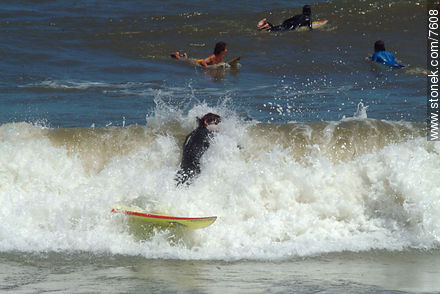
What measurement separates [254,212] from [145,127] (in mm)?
2286

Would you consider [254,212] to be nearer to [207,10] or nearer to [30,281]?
[30,281]

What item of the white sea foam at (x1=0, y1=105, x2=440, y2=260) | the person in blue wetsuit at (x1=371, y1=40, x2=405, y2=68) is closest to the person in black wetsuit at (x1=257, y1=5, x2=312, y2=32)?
the person in blue wetsuit at (x1=371, y1=40, x2=405, y2=68)

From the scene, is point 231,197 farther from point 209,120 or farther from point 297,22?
point 297,22

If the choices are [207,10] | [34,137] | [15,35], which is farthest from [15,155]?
[207,10]

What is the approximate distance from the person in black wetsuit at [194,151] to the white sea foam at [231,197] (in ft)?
0.39

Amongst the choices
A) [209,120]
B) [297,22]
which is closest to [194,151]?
[209,120]

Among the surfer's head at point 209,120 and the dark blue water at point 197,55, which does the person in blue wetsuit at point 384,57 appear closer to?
the dark blue water at point 197,55

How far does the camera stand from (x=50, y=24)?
19.6 meters

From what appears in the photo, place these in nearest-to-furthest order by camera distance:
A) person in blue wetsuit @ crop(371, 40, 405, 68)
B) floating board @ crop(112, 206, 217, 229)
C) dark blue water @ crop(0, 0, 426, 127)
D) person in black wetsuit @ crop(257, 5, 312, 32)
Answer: floating board @ crop(112, 206, 217, 229), dark blue water @ crop(0, 0, 426, 127), person in blue wetsuit @ crop(371, 40, 405, 68), person in black wetsuit @ crop(257, 5, 312, 32)

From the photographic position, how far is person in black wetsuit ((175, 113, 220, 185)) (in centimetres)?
758

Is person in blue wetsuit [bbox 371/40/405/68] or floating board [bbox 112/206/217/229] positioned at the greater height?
person in blue wetsuit [bbox 371/40/405/68]

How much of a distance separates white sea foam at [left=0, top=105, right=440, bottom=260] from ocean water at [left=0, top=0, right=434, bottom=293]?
0.06 feet

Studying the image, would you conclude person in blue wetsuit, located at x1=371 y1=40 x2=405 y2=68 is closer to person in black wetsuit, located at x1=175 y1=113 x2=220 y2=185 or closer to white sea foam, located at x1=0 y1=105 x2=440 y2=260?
white sea foam, located at x1=0 y1=105 x2=440 y2=260

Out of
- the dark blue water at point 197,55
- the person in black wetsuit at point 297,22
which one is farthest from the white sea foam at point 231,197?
the person in black wetsuit at point 297,22
